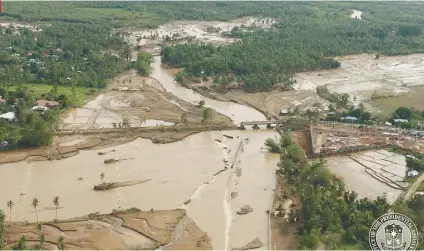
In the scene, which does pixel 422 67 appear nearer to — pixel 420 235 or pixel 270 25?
pixel 270 25

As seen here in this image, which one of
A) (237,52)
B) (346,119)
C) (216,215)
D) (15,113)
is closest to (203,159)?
(216,215)

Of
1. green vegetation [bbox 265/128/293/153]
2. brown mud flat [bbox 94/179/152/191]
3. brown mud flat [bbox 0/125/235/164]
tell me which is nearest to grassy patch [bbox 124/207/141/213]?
brown mud flat [bbox 94/179/152/191]

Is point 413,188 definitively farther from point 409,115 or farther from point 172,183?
point 172,183

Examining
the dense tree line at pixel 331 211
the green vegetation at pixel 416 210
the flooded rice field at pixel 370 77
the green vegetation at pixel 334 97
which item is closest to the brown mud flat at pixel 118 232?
the dense tree line at pixel 331 211

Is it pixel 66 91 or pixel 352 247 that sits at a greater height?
pixel 352 247

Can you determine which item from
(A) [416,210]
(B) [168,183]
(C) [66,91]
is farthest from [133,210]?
(C) [66,91]

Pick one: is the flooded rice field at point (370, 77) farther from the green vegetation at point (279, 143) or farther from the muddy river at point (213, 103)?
the green vegetation at point (279, 143)
